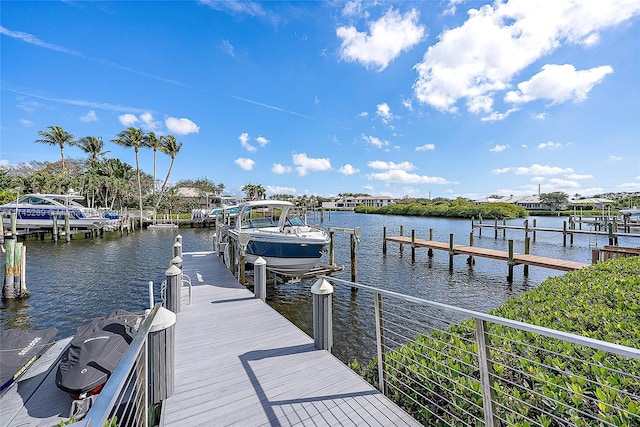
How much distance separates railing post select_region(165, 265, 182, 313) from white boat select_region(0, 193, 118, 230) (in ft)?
89.0

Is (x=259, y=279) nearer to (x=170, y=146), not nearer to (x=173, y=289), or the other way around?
(x=173, y=289)

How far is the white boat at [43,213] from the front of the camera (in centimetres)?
2439

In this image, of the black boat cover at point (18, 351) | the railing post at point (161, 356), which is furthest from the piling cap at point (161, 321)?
the black boat cover at point (18, 351)

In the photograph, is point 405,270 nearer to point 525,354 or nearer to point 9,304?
point 525,354

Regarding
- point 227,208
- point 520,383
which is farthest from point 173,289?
point 227,208

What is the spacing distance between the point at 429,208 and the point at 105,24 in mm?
65406

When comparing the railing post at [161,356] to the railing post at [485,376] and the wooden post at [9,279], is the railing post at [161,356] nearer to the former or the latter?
the railing post at [485,376]

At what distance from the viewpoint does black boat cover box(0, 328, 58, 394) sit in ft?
14.0

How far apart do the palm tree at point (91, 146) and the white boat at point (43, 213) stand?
20275mm

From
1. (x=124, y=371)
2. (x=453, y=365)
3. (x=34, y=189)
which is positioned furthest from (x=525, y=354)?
(x=34, y=189)

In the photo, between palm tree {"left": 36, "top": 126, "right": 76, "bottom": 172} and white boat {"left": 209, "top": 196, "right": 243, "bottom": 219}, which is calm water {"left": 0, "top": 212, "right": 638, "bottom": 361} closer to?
white boat {"left": 209, "top": 196, "right": 243, "bottom": 219}

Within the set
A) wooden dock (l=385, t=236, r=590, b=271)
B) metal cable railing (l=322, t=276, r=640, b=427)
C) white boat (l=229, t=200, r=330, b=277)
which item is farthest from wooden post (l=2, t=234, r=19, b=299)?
wooden dock (l=385, t=236, r=590, b=271)

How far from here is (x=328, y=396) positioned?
3189 mm

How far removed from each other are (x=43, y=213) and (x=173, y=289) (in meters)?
28.7
